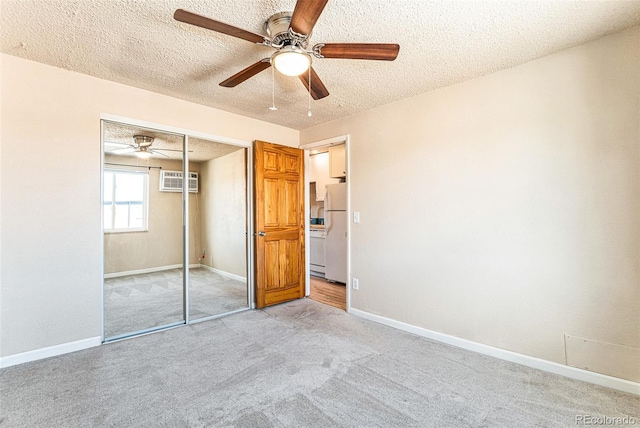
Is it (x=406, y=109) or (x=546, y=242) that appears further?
(x=406, y=109)

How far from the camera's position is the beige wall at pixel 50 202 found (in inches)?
88.9

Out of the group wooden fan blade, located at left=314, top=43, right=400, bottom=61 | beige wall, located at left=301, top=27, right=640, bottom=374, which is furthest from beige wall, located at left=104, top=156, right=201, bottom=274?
wooden fan blade, located at left=314, top=43, right=400, bottom=61

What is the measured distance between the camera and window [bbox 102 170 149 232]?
2.81m

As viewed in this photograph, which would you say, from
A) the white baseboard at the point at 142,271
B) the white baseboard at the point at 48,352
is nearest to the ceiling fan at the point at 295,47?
the white baseboard at the point at 142,271

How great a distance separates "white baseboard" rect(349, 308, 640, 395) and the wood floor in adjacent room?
82cm

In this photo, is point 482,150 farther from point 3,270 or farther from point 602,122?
point 3,270

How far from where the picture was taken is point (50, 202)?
2.41m

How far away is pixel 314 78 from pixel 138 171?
7.30 feet

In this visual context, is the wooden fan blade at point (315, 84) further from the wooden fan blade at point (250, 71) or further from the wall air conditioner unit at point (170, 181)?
the wall air conditioner unit at point (170, 181)

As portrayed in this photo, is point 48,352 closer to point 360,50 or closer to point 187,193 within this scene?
point 187,193

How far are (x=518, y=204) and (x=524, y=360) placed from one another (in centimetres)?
128

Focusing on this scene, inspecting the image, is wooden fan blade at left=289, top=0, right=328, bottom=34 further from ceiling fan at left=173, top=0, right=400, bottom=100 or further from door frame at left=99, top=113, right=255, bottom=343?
door frame at left=99, top=113, right=255, bottom=343

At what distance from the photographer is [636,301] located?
75.4 inches

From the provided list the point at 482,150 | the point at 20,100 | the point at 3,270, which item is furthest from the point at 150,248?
the point at 482,150
